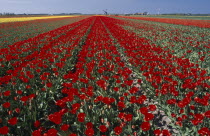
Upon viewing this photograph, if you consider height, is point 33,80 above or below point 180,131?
above

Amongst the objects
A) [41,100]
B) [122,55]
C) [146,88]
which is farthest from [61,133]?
[122,55]

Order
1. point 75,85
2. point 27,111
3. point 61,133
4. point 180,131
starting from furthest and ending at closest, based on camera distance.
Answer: point 75,85 → point 27,111 → point 180,131 → point 61,133

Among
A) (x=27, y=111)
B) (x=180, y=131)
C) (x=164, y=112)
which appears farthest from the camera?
(x=164, y=112)

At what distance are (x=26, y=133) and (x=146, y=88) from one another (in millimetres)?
3457

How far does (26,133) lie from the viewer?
343cm

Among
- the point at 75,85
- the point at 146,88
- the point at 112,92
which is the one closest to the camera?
the point at 112,92

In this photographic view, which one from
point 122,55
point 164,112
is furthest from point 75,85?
point 122,55

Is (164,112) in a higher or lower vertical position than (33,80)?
lower

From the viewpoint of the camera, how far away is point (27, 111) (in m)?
3.78

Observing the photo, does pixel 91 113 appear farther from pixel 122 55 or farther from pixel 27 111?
pixel 122 55

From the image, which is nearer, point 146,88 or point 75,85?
point 75,85

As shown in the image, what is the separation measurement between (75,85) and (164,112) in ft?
8.05

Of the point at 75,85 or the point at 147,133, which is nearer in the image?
the point at 147,133

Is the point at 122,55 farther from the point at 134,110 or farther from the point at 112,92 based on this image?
the point at 134,110
